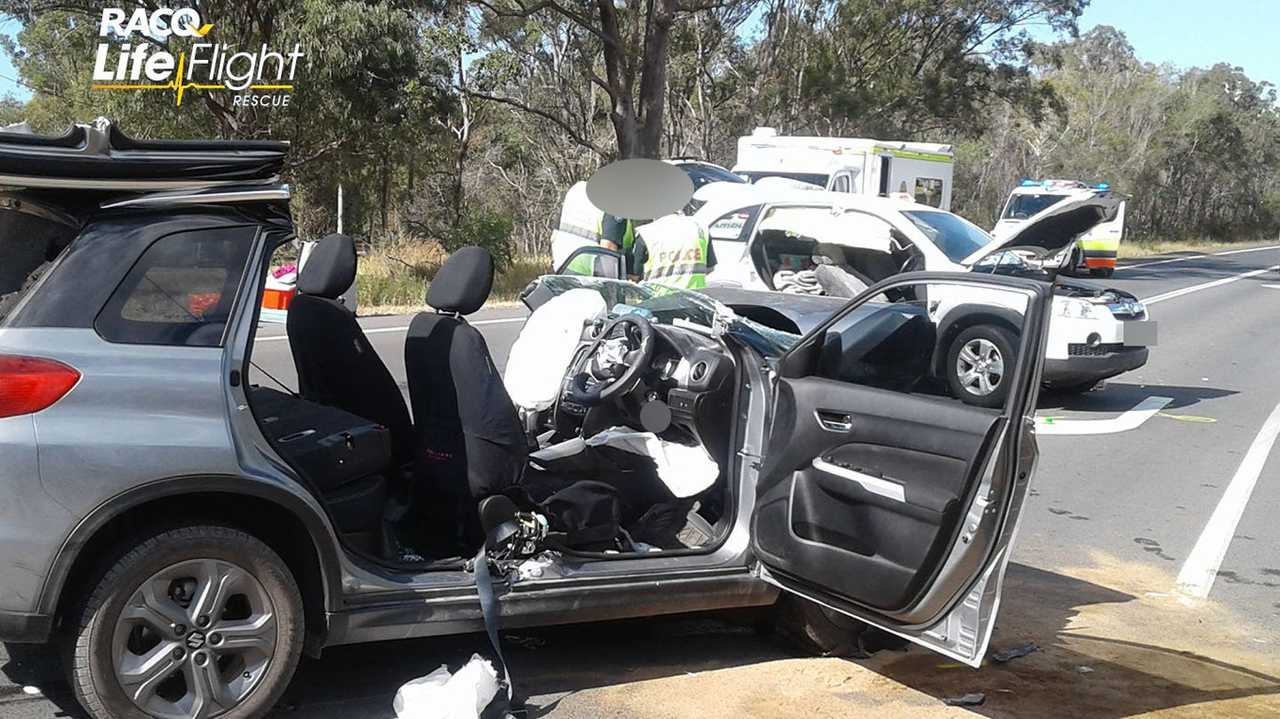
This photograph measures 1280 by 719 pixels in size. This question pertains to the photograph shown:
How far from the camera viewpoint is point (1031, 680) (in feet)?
15.4

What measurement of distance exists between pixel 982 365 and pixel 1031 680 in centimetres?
131

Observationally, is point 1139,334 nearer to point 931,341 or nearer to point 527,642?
point 931,341

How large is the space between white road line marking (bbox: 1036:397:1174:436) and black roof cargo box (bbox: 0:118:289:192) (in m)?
8.11

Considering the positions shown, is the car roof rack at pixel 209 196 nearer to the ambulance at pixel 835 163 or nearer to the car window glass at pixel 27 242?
the car window glass at pixel 27 242

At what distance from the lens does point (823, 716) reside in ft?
13.8

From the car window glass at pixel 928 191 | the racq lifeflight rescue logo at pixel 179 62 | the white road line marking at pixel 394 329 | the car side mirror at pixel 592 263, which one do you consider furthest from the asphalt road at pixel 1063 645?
the car window glass at pixel 928 191

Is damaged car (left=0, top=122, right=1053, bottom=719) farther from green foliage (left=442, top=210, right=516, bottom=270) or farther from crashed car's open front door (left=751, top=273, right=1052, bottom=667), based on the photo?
green foliage (left=442, top=210, right=516, bottom=270)

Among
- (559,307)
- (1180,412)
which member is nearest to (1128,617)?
(559,307)

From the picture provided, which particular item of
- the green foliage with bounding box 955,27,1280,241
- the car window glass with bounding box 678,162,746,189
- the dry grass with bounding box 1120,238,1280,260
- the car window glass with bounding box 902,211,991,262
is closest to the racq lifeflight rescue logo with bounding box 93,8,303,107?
the car window glass with bounding box 678,162,746,189

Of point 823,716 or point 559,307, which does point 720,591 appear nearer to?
point 823,716

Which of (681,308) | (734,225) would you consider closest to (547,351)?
(681,308)

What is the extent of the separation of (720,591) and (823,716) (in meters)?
0.58

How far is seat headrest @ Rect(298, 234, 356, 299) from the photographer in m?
4.34

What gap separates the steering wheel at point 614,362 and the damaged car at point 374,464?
0.06ft
